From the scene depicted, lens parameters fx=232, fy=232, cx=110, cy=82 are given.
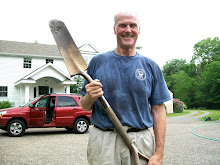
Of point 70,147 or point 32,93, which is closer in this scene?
point 70,147

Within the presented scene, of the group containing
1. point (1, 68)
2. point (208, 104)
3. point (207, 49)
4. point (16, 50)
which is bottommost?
point (208, 104)

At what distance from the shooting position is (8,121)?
31.1 feet

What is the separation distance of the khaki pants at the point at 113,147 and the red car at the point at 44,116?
8.27m

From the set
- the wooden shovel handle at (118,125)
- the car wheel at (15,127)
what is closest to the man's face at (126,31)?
the wooden shovel handle at (118,125)

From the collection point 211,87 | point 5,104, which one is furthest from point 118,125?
point 211,87

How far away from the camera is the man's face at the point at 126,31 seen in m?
1.96

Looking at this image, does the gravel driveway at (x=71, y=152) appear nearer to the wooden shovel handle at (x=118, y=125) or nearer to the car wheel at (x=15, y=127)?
the car wheel at (x=15, y=127)

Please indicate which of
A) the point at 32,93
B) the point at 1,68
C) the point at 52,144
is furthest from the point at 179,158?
the point at 1,68

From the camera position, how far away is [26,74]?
2264 centimetres

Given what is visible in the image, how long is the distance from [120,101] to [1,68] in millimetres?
22430

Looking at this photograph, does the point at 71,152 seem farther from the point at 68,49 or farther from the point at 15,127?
the point at 68,49

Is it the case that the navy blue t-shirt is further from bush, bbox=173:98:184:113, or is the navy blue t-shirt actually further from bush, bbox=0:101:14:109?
bush, bbox=173:98:184:113

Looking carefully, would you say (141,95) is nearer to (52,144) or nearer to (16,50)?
(52,144)

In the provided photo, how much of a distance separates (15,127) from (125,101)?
878 centimetres
